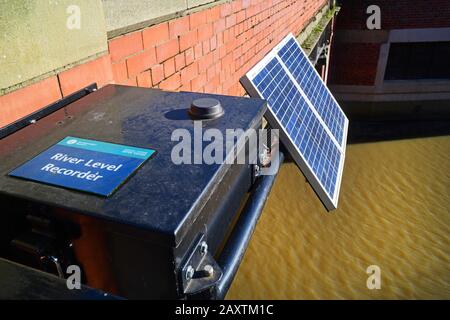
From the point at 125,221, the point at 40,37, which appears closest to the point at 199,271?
the point at 125,221

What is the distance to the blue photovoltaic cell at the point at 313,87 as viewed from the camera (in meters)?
3.82

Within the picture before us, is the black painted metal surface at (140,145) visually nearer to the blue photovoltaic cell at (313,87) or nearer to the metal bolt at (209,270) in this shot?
the metal bolt at (209,270)

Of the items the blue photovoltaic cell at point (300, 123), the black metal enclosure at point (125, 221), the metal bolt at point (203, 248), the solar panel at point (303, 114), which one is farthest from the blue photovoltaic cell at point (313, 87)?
the metal bolt at point (203, 248)

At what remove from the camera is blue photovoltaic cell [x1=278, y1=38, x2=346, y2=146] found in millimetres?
3820

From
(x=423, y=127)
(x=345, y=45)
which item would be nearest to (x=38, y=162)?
(x=345, y=45)

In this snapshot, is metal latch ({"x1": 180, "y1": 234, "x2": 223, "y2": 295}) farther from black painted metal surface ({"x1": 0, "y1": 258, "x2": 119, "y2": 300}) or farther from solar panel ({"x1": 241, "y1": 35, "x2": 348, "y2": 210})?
solar panel ({"x1": 241, "y1": 35, "x2": 348, "y2": 210})

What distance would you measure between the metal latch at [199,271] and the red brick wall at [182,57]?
2.85ft

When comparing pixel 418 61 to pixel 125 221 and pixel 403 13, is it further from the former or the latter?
pixel 125 221

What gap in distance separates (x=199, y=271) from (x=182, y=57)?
1.88 meters

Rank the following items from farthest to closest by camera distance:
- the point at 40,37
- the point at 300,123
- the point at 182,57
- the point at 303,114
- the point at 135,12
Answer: the point at 303,114
the point at 300,123
the point at 182,57
the point at 135,12
the point at 40,37

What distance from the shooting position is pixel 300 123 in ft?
10.1

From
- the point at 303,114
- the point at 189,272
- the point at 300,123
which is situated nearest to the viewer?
the point at 189,272

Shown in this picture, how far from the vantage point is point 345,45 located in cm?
1320

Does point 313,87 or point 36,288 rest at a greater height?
point 36,288
